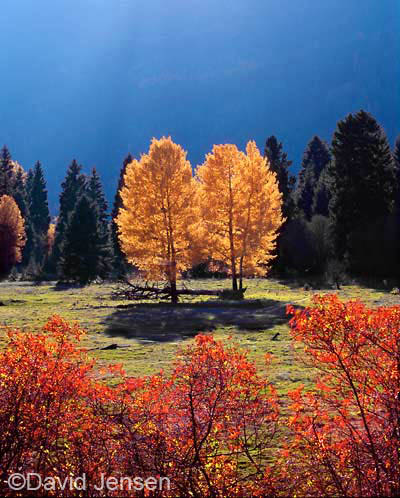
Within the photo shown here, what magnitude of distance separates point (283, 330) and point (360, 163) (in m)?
33.4

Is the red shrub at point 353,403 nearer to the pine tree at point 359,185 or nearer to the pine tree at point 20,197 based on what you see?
the pine tree at point 359,185

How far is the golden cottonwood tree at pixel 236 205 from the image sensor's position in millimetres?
31938

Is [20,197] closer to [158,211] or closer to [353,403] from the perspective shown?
[158,211]

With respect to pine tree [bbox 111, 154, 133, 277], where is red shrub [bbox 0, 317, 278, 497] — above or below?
below

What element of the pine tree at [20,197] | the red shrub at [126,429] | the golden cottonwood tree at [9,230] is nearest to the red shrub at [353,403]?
the red shrub at [126,429]

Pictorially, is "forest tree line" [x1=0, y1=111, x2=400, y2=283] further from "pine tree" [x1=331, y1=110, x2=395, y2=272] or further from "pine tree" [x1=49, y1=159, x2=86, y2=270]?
"pine tree" [x1=49, y1=159, x2=86, y2=270]

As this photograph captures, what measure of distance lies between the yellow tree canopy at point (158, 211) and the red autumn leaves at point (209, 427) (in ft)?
72.9

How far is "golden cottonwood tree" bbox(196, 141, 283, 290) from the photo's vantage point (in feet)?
105

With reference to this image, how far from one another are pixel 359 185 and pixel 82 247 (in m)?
30.9

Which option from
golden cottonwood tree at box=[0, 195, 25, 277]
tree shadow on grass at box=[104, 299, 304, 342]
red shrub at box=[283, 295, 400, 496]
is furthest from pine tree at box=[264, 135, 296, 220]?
red shrub at box=[283, 295, 400, 496]

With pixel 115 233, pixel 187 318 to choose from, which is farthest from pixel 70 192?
pixel 187 318

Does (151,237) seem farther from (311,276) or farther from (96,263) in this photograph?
(96,263)

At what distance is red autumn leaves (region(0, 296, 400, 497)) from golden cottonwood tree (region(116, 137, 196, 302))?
22215 mm

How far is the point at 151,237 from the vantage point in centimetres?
2917
